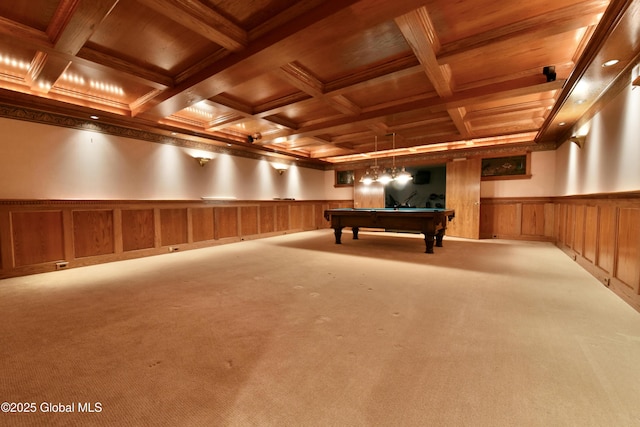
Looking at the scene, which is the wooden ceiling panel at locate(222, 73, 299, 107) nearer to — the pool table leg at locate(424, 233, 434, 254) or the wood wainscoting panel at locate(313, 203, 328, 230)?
the pool table leg at locate(424, 233, 434, 254)

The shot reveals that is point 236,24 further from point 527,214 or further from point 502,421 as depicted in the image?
point 527,214

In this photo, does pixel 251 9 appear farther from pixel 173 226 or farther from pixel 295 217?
pixel 295 217

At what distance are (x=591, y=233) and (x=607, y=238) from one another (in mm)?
683

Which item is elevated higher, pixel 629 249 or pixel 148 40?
pixel 148 40

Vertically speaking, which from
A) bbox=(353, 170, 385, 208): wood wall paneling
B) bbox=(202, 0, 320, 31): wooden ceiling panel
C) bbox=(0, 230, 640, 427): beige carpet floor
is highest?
bbox=(202, 0, 320, 31): wooden ceiling panel

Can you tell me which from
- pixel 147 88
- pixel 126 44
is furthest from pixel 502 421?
pixel 147 88

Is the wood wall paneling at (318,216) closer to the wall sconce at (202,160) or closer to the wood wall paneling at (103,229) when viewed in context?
the wood wall paneling at (103,229)

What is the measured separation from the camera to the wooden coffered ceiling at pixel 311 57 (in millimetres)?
2361

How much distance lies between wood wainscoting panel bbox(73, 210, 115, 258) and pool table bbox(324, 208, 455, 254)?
176 inches

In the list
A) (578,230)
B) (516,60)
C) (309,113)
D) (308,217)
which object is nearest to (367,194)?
(308,217)

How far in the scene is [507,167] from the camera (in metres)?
7.24

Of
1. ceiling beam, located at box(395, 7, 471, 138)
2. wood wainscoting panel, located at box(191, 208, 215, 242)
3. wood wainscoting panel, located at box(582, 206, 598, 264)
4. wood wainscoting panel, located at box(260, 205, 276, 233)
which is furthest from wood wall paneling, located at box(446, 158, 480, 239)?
wood wainscoting panel, located at box(191, 208, 215, 242)

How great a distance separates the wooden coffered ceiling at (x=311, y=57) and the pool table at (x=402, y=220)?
1892mm

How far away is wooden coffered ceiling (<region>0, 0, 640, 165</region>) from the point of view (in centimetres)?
236
